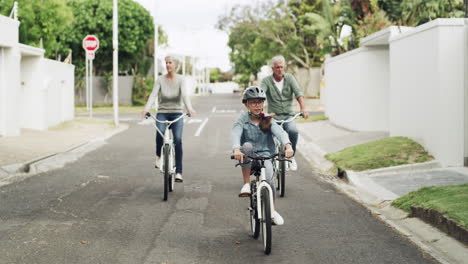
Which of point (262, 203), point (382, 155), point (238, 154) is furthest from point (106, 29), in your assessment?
point (262, 203)

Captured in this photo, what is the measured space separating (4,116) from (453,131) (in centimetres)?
1223

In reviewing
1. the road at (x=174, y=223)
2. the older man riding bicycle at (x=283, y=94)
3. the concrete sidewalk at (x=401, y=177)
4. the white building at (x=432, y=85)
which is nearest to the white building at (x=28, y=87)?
the road at (x=174, y=223)

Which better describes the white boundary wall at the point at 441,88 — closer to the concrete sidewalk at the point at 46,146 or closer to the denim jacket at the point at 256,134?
the denim jacket at the point at 256,134

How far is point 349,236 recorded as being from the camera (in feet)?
22.8

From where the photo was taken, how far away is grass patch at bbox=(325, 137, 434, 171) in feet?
39.4

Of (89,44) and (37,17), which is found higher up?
(37,17)

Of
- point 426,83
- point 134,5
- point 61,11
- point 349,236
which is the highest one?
point 134,5

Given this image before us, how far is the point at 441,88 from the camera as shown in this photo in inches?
466

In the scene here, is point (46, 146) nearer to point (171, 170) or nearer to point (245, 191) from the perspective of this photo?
point (171, 170)

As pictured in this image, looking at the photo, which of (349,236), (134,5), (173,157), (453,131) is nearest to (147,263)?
(349,236)

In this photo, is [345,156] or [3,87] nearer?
[345,156]

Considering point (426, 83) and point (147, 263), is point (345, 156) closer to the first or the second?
point (426, 83)

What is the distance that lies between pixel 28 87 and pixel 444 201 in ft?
55.0

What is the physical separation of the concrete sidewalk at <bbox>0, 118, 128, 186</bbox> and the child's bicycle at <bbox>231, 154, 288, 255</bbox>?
5732 mm
